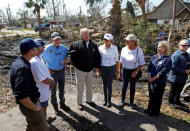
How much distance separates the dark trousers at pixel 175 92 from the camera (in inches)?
135

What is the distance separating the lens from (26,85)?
168cm

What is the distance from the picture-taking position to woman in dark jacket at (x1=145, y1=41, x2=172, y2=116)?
2.82 metres

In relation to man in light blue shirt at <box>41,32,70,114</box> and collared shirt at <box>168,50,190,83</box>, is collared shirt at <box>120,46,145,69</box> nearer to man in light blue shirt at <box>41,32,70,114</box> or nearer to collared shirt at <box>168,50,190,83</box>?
collared shirt at <box>168,50,190,83</box>

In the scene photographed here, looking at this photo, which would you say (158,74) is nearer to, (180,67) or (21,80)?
(180,67)

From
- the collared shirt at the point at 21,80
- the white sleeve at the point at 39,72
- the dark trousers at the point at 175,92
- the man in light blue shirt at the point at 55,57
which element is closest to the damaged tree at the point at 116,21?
the dark trousers at the point at 175,92

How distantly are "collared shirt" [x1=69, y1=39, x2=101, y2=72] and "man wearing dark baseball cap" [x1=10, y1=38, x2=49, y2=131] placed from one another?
129 cm

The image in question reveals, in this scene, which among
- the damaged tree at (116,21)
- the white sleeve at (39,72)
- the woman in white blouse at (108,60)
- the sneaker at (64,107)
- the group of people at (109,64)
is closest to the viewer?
the white sleeve at (39,72)

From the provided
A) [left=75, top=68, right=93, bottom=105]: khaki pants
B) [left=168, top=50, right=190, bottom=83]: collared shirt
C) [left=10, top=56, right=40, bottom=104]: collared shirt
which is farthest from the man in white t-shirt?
[left=168, top=50, right=190, bottom=83]: collared shirt

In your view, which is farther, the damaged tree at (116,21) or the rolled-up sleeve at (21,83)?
the damaged tree at (116,21)

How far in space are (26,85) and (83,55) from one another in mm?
1565

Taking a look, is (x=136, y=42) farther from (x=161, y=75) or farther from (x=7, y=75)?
(x=7, y=75)

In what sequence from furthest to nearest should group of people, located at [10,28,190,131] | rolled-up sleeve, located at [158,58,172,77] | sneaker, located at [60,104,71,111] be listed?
sneaker, located at [60,104,71,111] → group of people, located at [10,28,190,131] → rolled-up sleeve, located at [158,58,172,77]

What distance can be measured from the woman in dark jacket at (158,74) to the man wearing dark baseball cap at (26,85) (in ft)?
6.91

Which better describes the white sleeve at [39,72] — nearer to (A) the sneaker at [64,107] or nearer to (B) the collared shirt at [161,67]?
(A) the sneaker at [64,107]
